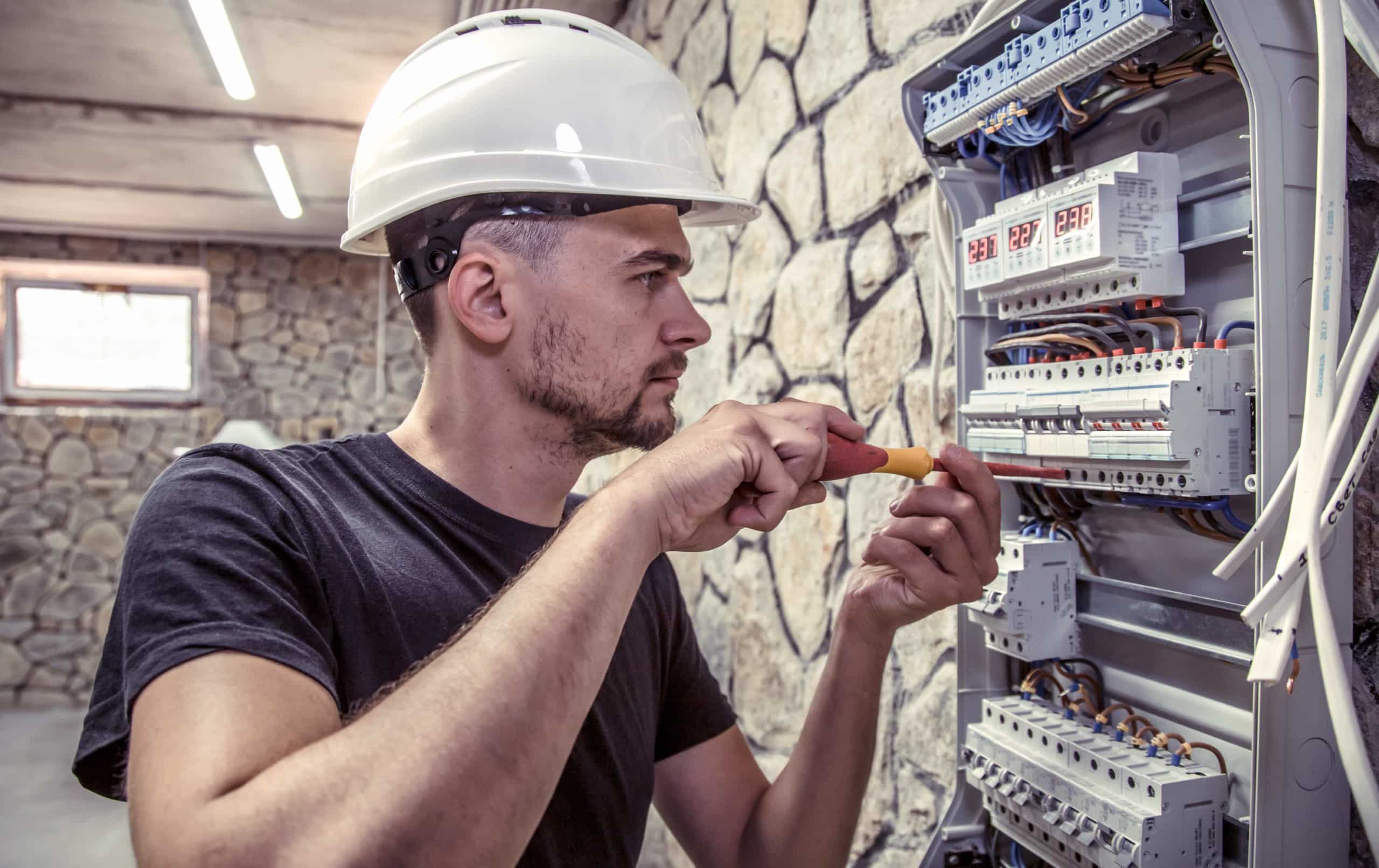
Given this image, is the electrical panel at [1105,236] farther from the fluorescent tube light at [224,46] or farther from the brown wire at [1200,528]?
the fluorescent tube light at [224,46]

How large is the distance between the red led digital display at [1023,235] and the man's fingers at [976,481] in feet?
0.97

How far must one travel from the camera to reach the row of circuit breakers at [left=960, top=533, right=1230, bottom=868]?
3.08 ft

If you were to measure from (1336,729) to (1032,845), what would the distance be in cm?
45

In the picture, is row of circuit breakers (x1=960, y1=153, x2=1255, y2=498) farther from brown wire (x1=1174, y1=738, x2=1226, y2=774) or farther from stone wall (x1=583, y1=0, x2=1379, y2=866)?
brown wire (x1=1174, y1=738, x2=1226, y2=774)

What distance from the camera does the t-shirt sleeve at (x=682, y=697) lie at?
1404 mm

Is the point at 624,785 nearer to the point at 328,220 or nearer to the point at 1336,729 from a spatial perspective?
the point at 1336,729

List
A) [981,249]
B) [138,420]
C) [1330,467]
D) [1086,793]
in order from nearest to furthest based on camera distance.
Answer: [1330,467], [1086,793], [981,249], [138,420]

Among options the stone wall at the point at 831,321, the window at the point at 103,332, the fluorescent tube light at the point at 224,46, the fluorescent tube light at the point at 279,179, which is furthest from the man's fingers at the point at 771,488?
the window at the point at 103,332

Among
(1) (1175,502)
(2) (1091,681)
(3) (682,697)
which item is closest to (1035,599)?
(2) (1091,681)

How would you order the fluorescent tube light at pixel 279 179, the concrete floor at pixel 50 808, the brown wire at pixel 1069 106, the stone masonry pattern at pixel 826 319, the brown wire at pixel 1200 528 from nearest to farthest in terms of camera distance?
the brown wire at pixel 1200 528 → the brown wire at pixel 1069 106 → the stone masonry pattern at pixel 826 319 → the concrete floor at pixel 50 808 → the fluorescent tube light at pixel 279 179

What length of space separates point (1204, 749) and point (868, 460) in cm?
54

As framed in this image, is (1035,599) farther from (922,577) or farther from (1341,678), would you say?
(1341,678)

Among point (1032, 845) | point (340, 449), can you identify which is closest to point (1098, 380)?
point (1032, 845)

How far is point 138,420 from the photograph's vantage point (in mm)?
6465
